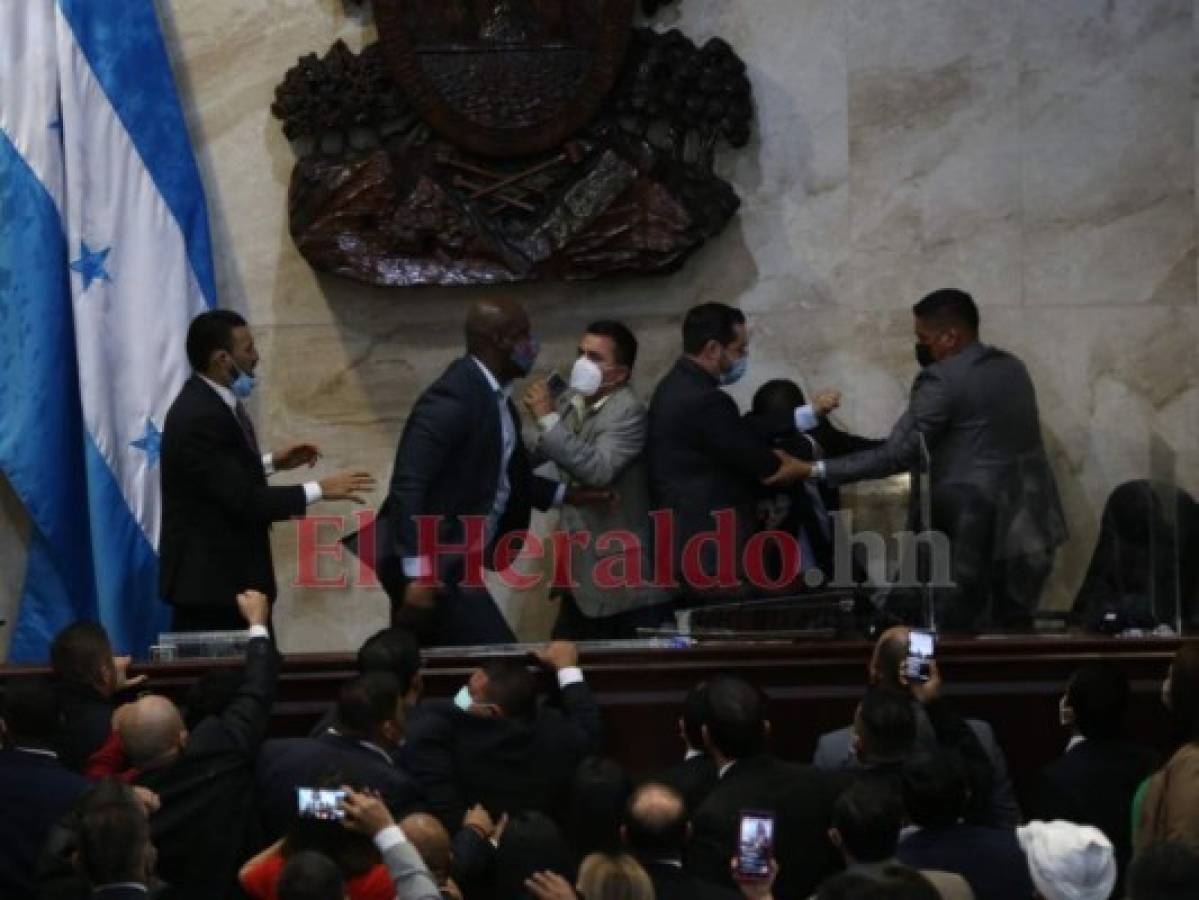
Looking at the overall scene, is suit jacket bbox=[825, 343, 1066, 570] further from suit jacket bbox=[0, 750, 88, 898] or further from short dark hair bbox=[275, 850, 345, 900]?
short dark hair bbox=[275, 850, 345, 900]

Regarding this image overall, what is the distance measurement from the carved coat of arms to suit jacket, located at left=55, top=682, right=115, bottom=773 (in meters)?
3.63

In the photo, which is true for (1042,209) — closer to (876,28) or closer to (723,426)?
(876,28)

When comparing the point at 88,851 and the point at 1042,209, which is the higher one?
the point at 1042,209

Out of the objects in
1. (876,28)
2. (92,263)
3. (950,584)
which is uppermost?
(876,28)

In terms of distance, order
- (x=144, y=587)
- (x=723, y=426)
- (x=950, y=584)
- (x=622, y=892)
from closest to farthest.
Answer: (x=622, y=892) < (x=950, y=584) < (x=723, y=426) < (x=144, y=587)

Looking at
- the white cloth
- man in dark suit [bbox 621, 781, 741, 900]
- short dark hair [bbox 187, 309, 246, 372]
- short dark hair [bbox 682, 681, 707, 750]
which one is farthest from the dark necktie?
the white cloth

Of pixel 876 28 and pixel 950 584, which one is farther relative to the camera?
pixel 876 28

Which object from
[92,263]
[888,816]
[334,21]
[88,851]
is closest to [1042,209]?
[334,21]

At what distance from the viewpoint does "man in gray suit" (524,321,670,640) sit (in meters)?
11.0

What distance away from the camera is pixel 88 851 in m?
7.07

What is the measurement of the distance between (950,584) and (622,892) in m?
3.31

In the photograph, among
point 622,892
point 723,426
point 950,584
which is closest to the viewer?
point 622,892

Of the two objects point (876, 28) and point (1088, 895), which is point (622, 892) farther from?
point (876, 28)

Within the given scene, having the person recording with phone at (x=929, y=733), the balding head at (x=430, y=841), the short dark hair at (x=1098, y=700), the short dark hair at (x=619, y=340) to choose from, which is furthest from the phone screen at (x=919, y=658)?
the short dark hair at (x=619, y=340)
